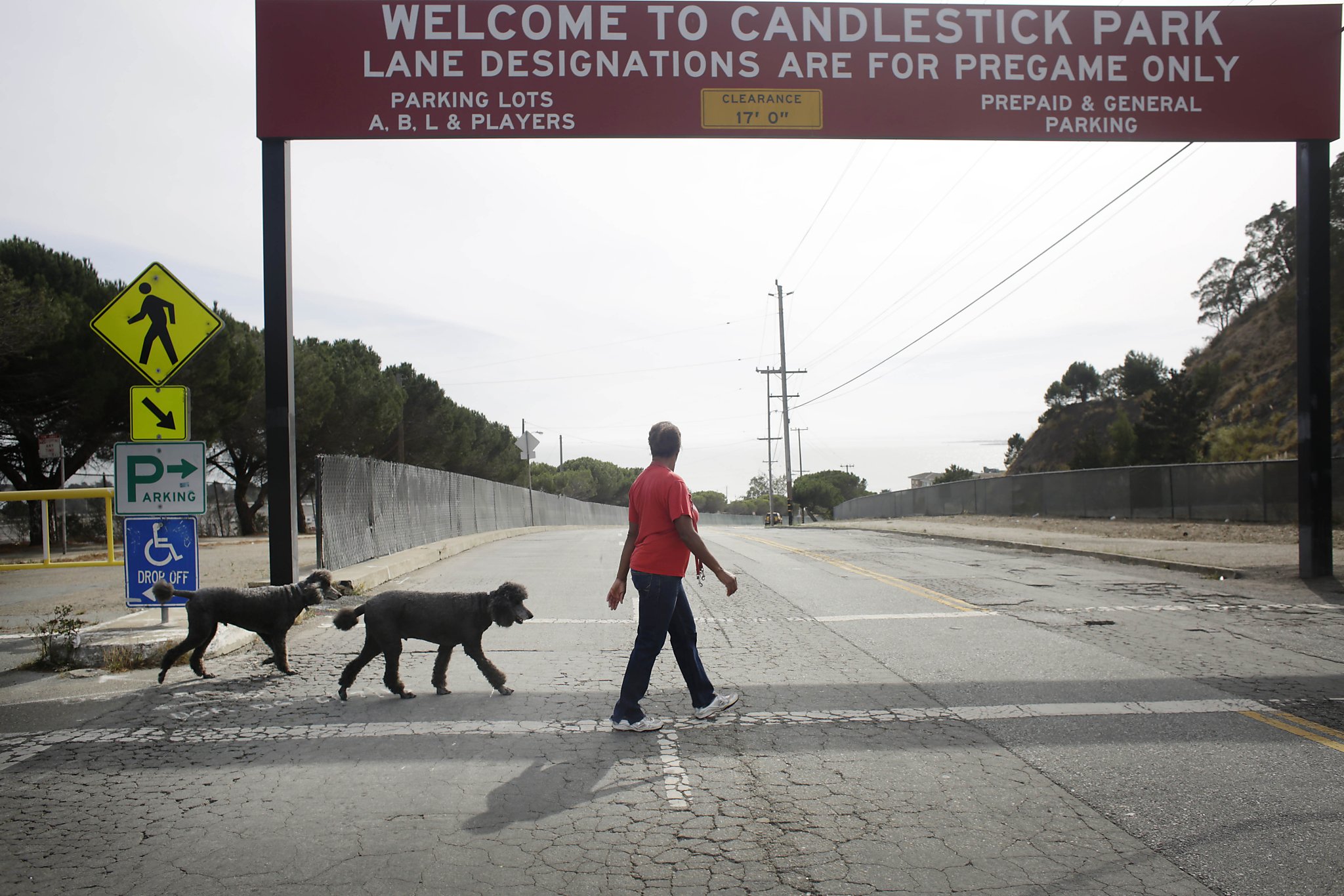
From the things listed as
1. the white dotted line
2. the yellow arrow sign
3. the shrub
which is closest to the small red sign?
the yellow arrow sign

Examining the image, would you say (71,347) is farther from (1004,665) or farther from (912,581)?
(1004,665)

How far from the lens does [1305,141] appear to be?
485 inches

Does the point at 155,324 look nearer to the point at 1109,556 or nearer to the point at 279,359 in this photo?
the point at 279,359

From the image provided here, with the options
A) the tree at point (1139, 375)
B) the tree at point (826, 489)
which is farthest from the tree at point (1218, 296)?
the tree at point (826, 489)

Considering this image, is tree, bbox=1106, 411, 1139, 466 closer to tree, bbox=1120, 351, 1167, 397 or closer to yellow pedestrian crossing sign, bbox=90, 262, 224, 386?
tree, bbox=1120, 351, 1167, 397

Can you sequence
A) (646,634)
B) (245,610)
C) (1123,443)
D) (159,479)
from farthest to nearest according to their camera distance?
1. (1123,443)
2. (159,479)
3. (245,610)
4. (646,634)

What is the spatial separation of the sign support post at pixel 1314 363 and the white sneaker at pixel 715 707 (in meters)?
10.2

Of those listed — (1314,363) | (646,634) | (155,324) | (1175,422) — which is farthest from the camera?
(1175,422)

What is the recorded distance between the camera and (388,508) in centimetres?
1786

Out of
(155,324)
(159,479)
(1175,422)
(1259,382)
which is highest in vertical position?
(1259,382)

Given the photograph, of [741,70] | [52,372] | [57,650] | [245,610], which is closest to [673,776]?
[245,610]

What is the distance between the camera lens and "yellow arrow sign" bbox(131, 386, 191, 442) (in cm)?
908

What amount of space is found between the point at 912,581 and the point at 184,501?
951 centimetres

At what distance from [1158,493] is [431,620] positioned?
85.7 ft
